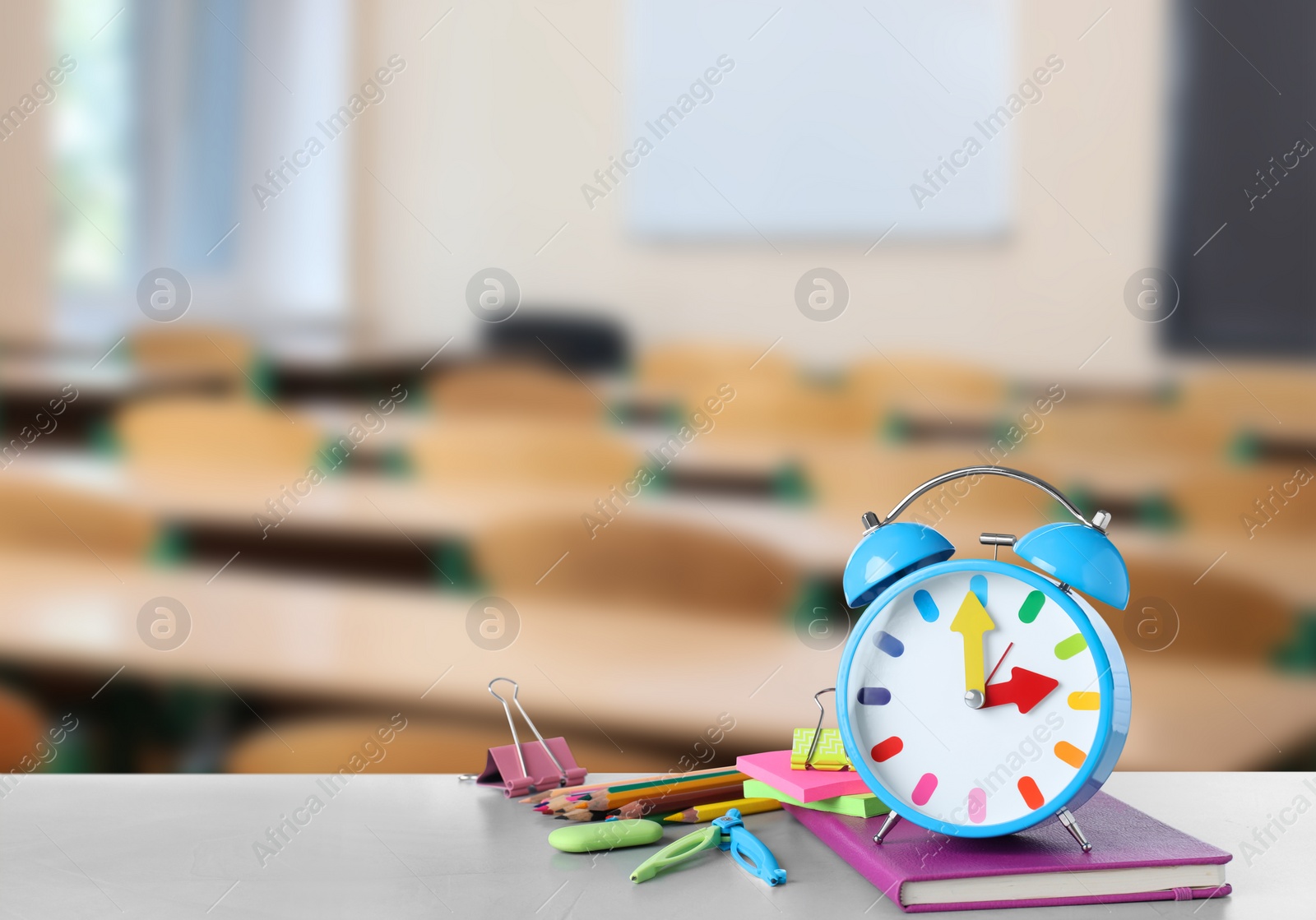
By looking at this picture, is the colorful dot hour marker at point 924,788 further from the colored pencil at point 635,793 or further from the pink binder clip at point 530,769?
the pink binder clip at point 530,769

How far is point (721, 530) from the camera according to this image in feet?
3.90

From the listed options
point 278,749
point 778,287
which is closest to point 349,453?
point 278,749

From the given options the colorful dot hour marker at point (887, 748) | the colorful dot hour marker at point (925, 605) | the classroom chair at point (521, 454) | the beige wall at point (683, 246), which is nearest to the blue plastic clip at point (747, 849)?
the colorful dot hour marker at point (887, 748)

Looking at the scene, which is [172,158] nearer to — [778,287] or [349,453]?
[349,453]

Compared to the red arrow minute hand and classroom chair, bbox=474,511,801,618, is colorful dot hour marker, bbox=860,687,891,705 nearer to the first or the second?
the red arrow minute hand

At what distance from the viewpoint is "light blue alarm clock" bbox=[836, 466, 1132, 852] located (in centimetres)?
78

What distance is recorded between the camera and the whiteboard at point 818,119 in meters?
1.18

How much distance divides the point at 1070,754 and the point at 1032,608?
4.2 inches

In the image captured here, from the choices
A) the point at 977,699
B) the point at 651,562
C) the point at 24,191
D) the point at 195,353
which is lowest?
the point at 977,699

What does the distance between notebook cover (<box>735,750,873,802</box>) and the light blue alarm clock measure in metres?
0.07

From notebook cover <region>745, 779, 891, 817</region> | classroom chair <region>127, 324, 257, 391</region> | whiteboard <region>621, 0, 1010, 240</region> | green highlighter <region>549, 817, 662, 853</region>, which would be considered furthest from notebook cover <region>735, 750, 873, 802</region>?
classroom chair <region>127, 324, 257, 391</region>

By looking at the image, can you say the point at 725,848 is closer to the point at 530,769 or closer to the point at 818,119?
the point at 530,769

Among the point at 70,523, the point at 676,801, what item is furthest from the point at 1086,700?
the point at 70,523

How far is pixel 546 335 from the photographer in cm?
119
